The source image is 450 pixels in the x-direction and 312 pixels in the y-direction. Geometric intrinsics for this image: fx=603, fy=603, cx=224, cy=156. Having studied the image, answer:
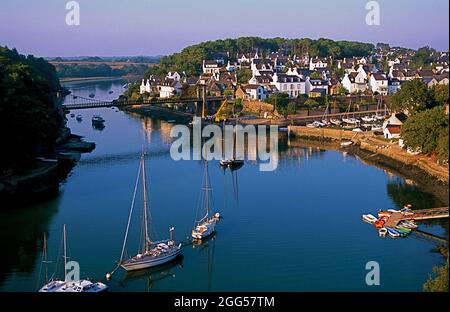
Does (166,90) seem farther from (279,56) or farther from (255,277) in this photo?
(255,277)

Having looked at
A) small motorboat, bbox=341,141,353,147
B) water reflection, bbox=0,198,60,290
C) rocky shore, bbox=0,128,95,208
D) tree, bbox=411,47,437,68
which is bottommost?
water reflection, bbox=0,198,60,290

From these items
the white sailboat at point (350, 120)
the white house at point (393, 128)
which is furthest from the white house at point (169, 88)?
the white house at point (393, 128)

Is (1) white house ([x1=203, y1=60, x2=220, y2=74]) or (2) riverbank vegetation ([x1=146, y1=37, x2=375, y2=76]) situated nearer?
(1) white house ([x1=203, y1=60, x2=220, y2=74])

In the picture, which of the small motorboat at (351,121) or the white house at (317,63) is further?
the white house at (317,63)

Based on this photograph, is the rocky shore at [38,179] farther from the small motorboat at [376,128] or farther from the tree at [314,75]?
the tree at [314,75]

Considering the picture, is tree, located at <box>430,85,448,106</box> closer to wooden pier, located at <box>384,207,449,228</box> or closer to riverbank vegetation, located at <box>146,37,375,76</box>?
wooden pier, located at <box>384,207,449,228</box>

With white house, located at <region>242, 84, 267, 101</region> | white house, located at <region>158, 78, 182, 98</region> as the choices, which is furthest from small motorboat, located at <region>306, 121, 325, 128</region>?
white house, located at <region>158, 78, 182, 98</region>

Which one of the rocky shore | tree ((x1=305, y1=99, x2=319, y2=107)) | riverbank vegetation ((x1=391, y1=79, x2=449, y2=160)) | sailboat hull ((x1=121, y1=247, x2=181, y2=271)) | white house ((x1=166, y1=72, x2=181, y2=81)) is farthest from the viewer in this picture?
white house ((x1=166, y1=72, x2=181, y2=81))
